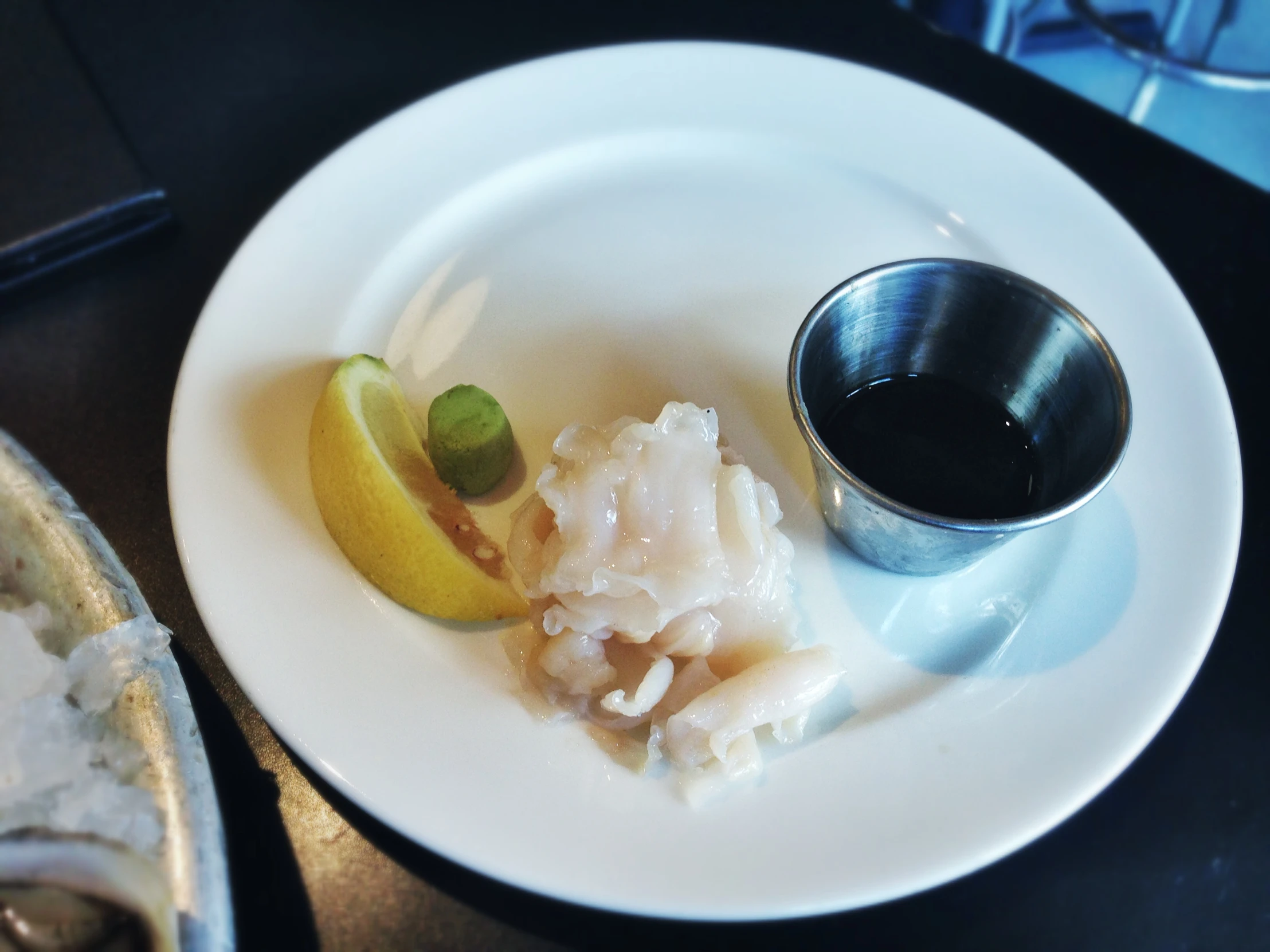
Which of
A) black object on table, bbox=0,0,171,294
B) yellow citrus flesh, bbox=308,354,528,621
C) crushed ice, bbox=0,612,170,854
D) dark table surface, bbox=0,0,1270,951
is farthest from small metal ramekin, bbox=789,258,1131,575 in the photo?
black object on table, bbox=0,0,171,294

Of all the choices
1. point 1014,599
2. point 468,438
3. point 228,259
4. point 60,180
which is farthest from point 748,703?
point 60,180

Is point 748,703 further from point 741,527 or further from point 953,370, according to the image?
point 953,370

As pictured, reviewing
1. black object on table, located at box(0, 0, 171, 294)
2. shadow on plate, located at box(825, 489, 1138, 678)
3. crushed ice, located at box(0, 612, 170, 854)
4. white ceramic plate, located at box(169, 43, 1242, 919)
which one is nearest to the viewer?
crushed ice, located at box(0, 612, 170, 854)

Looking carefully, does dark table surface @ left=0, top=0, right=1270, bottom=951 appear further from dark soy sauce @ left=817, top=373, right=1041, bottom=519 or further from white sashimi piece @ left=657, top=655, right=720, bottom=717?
dark soy sauce @ left=817, top=373, right=1041, bottom=519

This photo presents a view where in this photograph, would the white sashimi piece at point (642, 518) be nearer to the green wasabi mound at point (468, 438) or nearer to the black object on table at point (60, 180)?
the green wasabi mound at point (468, 438)

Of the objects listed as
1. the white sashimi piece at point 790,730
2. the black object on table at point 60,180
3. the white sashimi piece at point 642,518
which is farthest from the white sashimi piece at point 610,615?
the black object on table at point 60,180

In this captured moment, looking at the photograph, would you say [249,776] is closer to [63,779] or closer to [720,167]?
[63,779]
